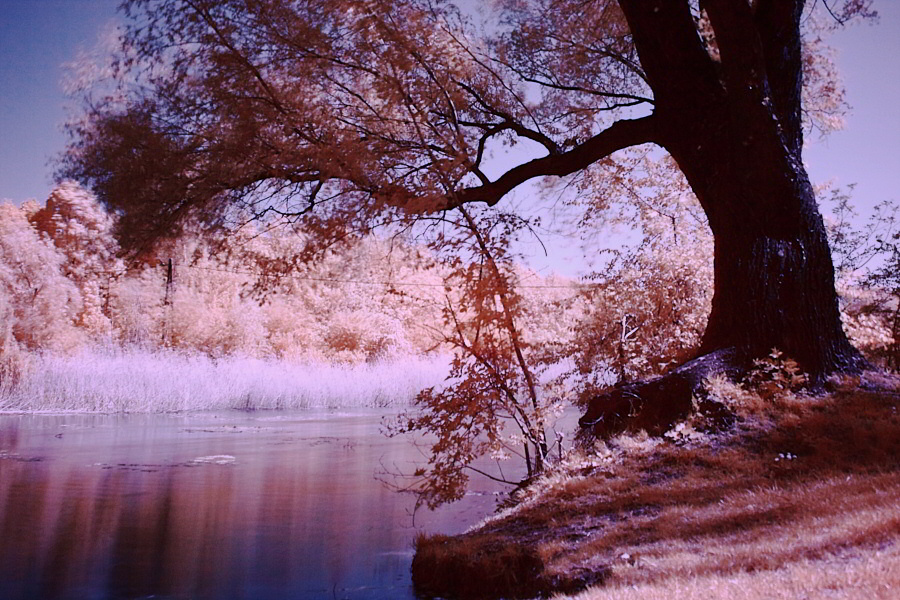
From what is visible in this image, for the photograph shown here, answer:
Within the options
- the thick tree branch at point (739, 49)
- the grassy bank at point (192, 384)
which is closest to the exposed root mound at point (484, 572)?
the thick tree branch at point (739, 49)

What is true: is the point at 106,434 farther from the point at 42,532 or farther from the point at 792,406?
the point at 792,406

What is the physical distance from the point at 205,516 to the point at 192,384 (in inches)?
359

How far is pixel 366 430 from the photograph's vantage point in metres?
14.0

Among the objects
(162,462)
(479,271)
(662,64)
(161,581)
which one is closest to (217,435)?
(162,462)

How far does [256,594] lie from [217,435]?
7.99m

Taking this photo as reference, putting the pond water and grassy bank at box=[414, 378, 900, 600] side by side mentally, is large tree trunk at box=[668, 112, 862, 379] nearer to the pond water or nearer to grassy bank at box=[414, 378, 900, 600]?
grassy bank at box=[414, 378, 900, 600]

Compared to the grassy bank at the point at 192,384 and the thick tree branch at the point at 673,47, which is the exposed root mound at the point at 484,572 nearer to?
the thick tree branch at the point at 673,47

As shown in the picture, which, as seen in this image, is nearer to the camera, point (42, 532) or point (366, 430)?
point (42, 532)

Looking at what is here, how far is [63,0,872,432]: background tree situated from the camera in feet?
18.9

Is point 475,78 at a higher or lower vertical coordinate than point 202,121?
higher

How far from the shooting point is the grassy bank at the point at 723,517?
2918 mm

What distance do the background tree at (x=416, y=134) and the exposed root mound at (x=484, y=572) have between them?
2.02 m

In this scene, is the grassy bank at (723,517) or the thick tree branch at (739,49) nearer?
the grassy bank at (723,517)

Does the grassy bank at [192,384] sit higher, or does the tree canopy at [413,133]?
the tree canopy at [413,133]
